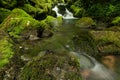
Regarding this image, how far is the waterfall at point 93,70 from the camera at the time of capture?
10.2 metres

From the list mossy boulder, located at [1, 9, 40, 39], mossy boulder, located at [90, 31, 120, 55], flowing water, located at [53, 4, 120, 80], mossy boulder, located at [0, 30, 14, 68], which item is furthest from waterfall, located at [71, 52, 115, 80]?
mossy boulder, located at [1, 9, 40, 39]

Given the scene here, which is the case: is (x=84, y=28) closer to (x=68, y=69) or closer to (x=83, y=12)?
(x=83, y=12)

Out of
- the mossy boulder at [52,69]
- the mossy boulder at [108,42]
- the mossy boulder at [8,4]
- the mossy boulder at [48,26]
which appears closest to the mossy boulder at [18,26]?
the mossy boulder at [48,26]

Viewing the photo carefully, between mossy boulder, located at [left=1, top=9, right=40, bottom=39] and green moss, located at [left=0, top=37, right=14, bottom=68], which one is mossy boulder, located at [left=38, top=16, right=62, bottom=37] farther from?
green moss, located at [left=0, top=37, right=14, bottom=68]

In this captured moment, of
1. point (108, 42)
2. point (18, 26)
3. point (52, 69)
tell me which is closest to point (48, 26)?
point (18, 26)

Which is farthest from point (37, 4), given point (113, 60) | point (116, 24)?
point (113, 60)

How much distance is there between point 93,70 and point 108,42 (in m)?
3.06

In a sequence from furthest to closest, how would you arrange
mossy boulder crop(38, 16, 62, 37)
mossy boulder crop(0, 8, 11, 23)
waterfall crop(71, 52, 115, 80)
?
1. mossy boulder crop(0, 8, 11, 23)
2. mossy boulder crop(38, 16, 62, 37)
3. waterfall crop(71, 52, 115, 80)

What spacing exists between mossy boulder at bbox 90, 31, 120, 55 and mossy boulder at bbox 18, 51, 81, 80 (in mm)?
5833

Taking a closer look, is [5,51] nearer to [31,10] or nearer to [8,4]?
[8,4]

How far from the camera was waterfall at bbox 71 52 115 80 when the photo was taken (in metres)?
10.2

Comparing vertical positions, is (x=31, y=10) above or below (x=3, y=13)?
below

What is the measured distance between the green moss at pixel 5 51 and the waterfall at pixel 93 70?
10.2ft

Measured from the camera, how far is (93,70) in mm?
10906
